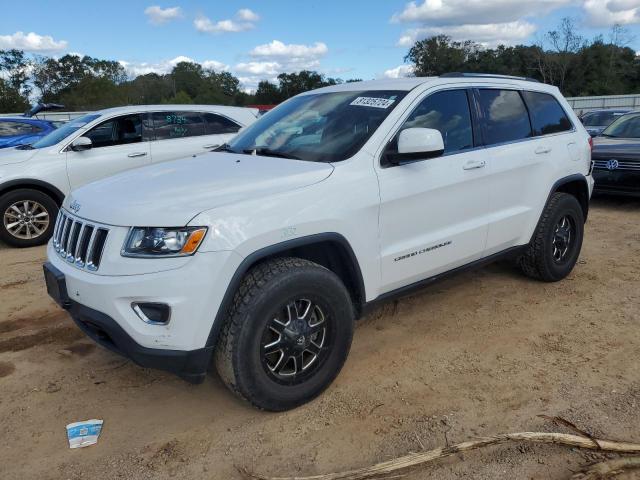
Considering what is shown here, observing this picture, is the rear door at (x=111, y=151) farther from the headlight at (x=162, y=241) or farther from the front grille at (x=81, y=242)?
the headlight at (x=162, y=241)

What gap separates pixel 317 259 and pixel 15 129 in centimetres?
921

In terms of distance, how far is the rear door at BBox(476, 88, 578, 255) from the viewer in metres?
4.18

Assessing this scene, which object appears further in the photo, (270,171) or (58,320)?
(58,320)

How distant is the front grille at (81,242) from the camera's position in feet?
9.25

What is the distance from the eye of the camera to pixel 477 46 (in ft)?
253

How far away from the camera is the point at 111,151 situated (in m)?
7.40

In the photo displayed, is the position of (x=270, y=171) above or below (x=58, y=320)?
above

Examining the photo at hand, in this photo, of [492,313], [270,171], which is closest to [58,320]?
[270,171]

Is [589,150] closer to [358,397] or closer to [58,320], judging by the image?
[358,397]

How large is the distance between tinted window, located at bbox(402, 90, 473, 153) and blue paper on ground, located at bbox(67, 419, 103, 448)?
259cm

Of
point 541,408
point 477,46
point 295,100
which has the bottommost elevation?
point 541,408

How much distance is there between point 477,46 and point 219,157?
81099 mm

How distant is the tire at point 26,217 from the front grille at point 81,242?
4.27m

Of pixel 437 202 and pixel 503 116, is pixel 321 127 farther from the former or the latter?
pixel 503 116
